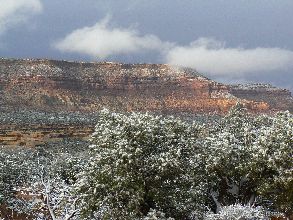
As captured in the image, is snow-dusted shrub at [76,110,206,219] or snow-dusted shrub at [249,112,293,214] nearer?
snow-dusted shrub at [76,110,206,219]

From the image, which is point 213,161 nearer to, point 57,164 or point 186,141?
point 186,141

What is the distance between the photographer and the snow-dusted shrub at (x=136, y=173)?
3086cm

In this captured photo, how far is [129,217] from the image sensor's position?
31469 mm

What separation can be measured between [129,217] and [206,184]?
803cm

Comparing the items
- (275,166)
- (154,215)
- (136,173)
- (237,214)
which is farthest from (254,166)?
(154,215)

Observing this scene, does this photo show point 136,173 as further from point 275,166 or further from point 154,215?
point 275,166

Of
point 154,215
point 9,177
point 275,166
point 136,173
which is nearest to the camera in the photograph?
point 154,215

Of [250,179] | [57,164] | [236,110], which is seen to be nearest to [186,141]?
[250,179]

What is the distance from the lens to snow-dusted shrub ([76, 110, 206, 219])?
30.9 m

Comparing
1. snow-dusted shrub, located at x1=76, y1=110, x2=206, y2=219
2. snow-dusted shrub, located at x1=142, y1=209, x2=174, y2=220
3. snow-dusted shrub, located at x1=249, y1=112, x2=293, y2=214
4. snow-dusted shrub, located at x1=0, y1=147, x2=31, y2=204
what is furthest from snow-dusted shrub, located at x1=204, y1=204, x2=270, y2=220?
snow-dusted shrub, located at x1=0, y1=147, x2=31, y2=204

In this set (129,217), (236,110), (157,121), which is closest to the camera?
(129,217)

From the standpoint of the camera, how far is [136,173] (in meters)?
31.4

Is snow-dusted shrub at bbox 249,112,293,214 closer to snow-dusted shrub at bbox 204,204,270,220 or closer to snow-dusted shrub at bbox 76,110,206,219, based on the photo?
snow-dusted shrub at bbox 204,204,270,220

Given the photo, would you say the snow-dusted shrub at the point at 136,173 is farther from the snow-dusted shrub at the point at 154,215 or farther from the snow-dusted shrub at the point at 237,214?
the snow-dusted shrub at the point at 237,214
